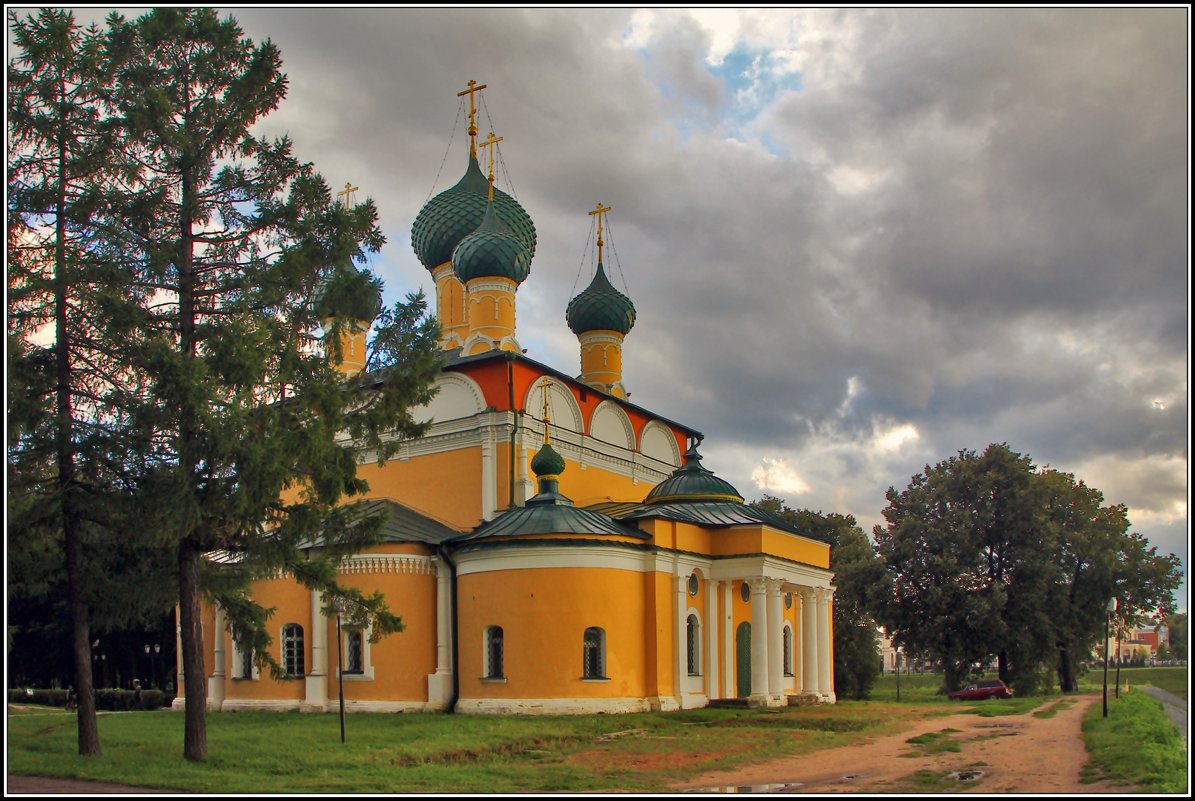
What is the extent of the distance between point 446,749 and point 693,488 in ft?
41.5

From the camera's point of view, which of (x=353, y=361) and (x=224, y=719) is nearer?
(x=224, y=719)

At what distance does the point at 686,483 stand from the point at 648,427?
14.0 feet

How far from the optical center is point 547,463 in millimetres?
24578

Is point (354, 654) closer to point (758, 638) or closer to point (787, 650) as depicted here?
point (758, 638)

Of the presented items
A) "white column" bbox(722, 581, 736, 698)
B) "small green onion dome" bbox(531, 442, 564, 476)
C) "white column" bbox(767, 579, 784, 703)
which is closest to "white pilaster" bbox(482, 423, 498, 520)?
"small green onion dome" bbox(531, 442, 564, 476)

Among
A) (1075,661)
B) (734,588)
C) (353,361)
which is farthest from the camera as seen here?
(1075,661)

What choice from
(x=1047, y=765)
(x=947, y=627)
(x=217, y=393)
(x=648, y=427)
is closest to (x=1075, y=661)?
(x=947, y=627)

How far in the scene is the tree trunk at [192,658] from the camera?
1412 centimetres

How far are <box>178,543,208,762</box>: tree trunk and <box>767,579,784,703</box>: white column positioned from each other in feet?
45.2

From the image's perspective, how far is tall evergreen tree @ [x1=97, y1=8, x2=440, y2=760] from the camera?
1380 centimetres

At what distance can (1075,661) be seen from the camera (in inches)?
1526

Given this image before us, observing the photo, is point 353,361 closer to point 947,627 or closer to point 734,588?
point 734,588

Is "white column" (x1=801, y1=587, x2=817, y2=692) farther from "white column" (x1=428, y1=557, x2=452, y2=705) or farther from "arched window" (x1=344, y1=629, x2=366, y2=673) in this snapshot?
"arched window" (x1=344, y1=629, x2=366, y2=673)

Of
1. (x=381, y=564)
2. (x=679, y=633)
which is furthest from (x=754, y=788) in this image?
(x=381, y=564)
